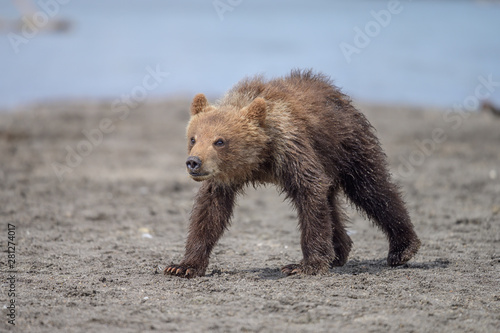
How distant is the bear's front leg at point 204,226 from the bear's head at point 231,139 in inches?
9.1

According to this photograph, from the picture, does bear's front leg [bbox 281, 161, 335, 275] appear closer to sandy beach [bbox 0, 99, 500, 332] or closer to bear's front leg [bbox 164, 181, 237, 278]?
sandy beach [bbox 0, 99, 500, 332]

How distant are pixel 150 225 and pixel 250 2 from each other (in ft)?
184

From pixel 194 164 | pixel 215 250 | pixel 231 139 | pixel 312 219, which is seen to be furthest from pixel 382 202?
pixel 194 164

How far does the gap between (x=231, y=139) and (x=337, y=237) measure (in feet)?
5.75

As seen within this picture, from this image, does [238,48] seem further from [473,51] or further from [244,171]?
[244,171]

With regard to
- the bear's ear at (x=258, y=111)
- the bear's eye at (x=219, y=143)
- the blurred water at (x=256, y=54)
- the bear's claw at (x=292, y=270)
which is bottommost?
the bear's claw at (x=292, y=270)

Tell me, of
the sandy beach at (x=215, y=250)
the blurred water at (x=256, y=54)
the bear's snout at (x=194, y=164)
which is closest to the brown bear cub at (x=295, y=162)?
the bear's snout at (x=194, y=164)

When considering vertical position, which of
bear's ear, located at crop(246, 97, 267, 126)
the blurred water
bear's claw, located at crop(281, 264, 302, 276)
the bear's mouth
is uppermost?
the blurred water

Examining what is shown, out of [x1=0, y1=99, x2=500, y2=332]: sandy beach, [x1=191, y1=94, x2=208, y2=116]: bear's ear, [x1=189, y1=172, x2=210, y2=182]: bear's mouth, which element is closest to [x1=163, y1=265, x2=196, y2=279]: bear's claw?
[x1=0, y1=99, x2=500, y2=332]: sandy beach

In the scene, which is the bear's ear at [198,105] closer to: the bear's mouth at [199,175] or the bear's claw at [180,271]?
the bear's mouth at [199,175]

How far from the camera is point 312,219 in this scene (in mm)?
6328

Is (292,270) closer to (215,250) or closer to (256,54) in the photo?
(215,250)

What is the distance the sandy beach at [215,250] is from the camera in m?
5.34

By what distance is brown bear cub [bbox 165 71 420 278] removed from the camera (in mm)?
6293
